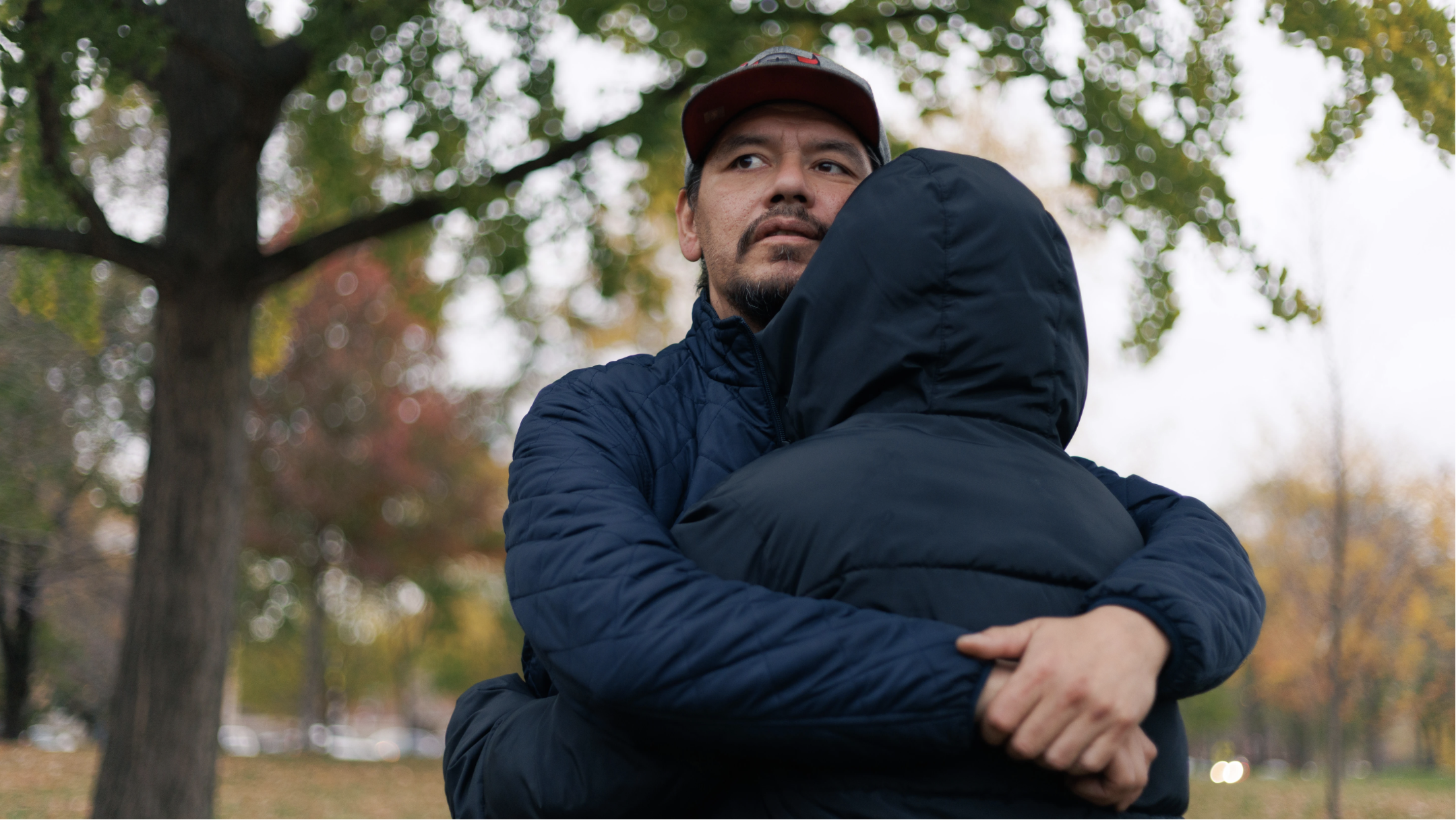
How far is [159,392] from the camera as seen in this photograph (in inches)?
286

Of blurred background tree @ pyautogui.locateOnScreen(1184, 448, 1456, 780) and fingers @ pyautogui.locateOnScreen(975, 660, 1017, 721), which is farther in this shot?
blurred background tree @ pyautogui.locateOnScreen(1184, 448, 1456, 780)

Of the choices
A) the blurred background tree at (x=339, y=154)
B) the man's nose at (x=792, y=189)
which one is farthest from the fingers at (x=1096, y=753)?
the blurred background tree at (x=339, y=154)

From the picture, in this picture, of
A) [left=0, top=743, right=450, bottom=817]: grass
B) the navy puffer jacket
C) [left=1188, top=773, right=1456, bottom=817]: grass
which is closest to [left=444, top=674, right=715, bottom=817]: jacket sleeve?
the navy puffer jacket

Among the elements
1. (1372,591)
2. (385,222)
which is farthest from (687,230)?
(1372,591)

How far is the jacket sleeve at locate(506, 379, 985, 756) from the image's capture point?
3.97ft

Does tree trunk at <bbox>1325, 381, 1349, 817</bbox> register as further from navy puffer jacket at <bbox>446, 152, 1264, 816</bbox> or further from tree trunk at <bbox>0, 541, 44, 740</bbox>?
tree trunk at <bbox>0, 541, 44, 740</bbox>

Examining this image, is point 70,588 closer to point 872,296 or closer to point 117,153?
point 117,153

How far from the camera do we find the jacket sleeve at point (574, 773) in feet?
4.39

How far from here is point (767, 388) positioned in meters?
1.85

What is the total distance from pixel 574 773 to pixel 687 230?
4.79ft

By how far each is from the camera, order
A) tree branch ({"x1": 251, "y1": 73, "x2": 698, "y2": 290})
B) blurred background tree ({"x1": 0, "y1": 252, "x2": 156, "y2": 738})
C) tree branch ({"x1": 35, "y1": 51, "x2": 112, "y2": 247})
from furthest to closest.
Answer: blurred background tree ({"x1": 0, "y1": 252, "x2": 156, "y2": 738}), tree branch ({"x1": 251, "y1": 73, "x2": 698, "y2": 290}), tree branch ({"x1": 35, "y1": 51, "x2": 112, "y2": 247})

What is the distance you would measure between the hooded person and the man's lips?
0.48 metres

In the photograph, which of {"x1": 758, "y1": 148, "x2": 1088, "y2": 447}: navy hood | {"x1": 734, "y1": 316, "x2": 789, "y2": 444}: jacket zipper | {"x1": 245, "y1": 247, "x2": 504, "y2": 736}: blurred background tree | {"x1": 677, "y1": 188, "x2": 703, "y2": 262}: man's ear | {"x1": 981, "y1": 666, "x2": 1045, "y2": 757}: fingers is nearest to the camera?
{"x1": 981, "y1": 666, "x2": 1045, "y2": 757}: fingers

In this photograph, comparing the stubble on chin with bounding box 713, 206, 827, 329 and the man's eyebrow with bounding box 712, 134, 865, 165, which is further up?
the man's eyebrow with bounding box 712, 134, 865, 165
